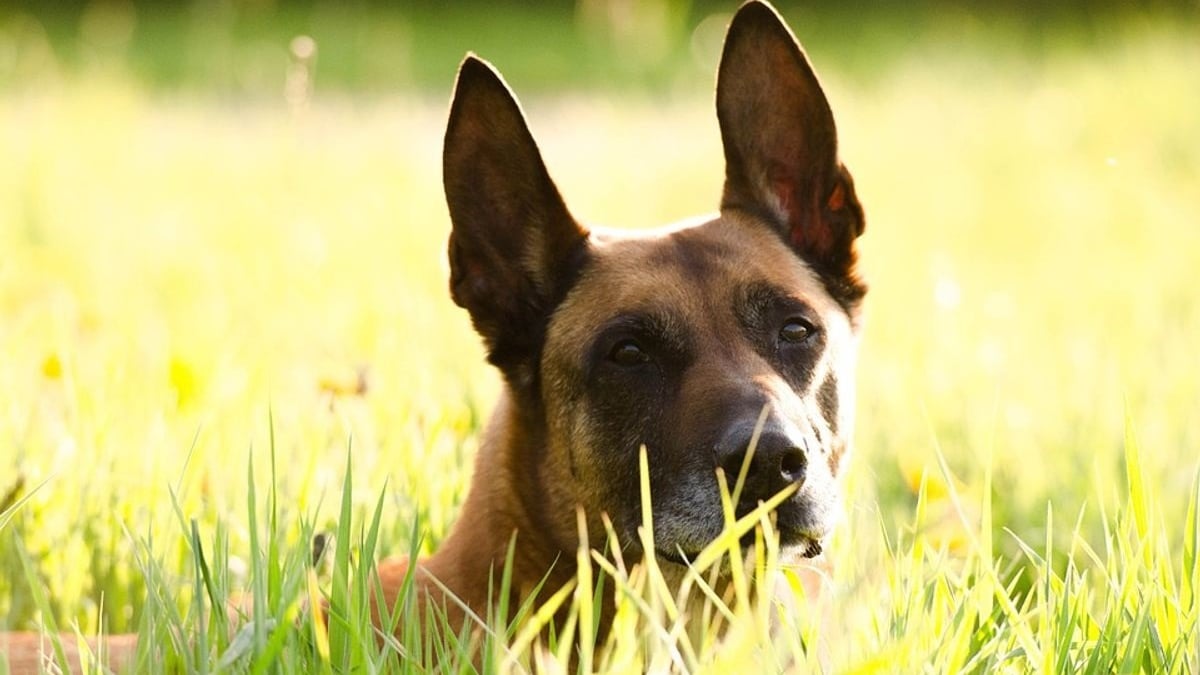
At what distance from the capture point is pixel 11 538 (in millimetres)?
3453

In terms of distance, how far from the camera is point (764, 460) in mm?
2852

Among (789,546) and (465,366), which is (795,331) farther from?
(465,366)

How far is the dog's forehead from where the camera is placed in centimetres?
329

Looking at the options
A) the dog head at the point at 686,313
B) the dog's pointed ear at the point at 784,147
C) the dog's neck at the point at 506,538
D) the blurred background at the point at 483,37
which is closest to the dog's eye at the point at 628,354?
the dog head at the point at 686,313

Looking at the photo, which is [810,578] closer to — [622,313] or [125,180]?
[622,313]

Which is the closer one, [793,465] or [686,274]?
[793,465]

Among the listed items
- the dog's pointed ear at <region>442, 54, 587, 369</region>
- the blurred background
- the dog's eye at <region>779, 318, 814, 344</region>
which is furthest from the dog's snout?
the blurred background

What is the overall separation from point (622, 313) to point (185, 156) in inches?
266

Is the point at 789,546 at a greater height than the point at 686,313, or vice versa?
the point at 686,313

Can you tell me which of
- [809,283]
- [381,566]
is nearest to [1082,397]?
[809,283]

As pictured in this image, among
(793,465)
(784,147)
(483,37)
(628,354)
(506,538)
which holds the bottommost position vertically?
(506,538)

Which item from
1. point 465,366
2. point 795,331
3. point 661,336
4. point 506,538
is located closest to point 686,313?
point 661,336

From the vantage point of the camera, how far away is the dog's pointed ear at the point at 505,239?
339cm

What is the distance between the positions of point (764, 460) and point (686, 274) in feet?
2.03
